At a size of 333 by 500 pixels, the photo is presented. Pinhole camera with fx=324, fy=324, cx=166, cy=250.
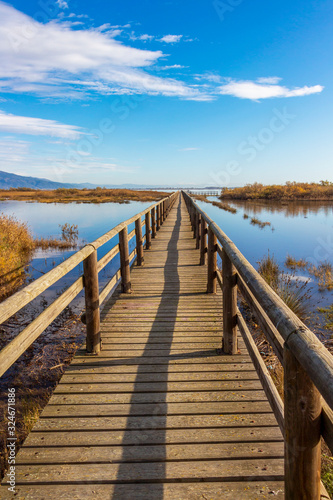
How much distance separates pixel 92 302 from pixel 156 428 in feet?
4.71

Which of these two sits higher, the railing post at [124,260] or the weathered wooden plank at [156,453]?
the railing post at [124,260]

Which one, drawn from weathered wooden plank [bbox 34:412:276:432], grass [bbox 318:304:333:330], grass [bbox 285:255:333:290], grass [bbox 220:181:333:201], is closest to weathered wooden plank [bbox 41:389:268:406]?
weathered wooden plank [bbox 34:412:276:432]

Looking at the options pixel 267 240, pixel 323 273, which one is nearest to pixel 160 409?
pixel 323 273

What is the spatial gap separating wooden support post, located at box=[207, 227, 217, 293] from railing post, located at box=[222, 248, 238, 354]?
1545 mm

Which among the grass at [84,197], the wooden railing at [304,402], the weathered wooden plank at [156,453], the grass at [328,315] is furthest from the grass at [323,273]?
the grass at [84,197]

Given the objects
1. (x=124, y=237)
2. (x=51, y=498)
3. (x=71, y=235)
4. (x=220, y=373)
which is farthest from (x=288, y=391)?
(x=71, y=235)

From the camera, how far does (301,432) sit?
1.26m

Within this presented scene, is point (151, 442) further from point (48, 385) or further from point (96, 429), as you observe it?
point (48, 385)

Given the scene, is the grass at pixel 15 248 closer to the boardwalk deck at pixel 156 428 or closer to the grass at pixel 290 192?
the boardwalk deck at pixel 156 428

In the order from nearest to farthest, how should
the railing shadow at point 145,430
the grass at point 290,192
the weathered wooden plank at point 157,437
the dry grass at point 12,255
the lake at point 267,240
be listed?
the railing shadow at point 145,430 → the weathered wooden plank at point 157,437 → the dry grass at point 12,255 → the lake at point 267,240 → the grass at point 290,192

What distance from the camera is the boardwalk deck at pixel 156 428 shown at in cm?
186

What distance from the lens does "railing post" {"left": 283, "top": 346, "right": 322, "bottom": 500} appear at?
122 cm

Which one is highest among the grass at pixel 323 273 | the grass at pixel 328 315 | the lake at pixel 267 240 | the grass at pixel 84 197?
the grass at pixel 84 197

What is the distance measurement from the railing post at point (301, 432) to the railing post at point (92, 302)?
2286 mm
